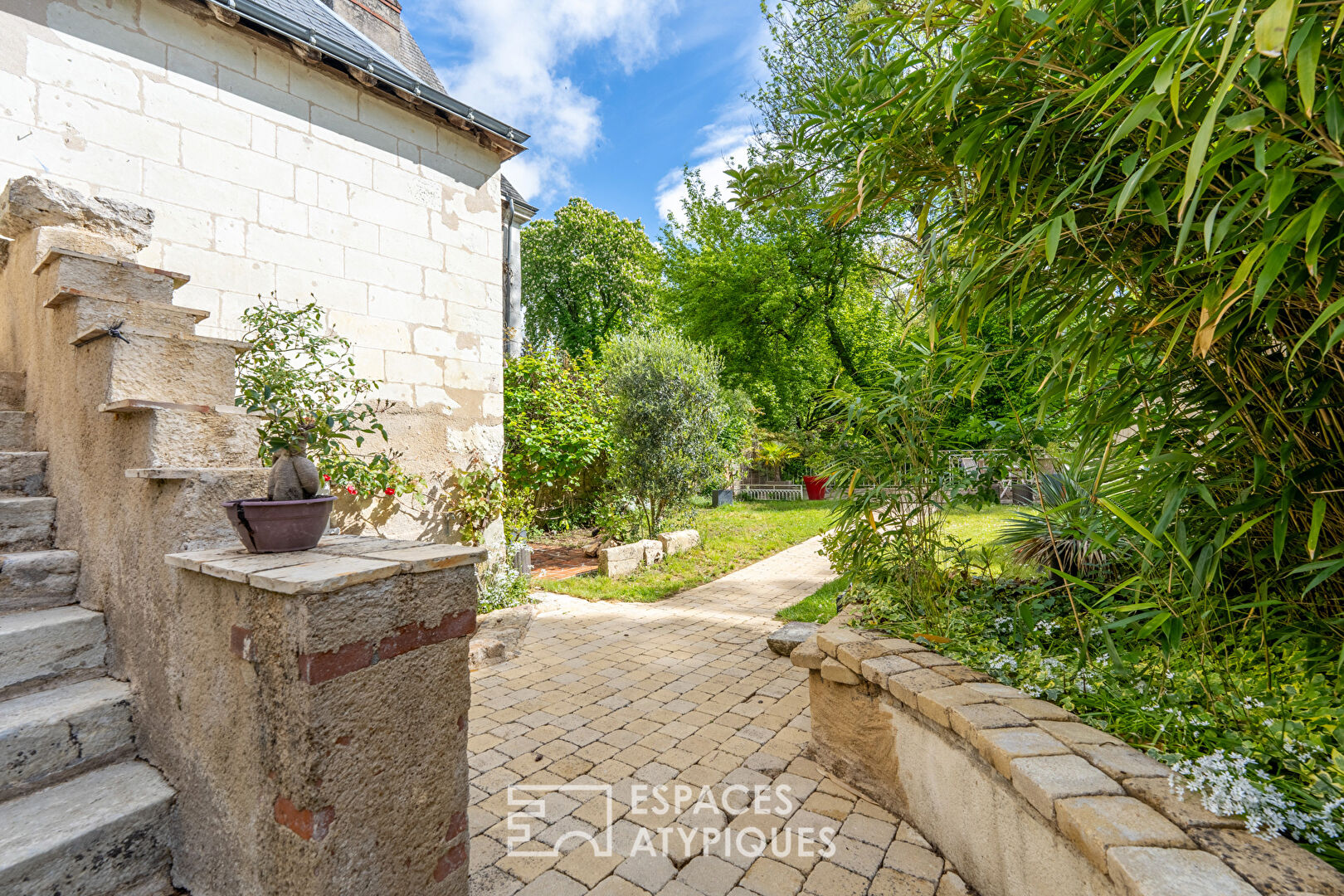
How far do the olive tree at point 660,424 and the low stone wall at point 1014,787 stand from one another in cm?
450

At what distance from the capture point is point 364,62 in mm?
3898

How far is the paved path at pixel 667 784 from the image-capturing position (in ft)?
5.96

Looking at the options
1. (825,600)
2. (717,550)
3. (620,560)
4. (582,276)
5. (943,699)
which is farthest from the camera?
(582,276)

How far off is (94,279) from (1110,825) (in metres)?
3.39

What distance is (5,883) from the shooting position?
119 cm

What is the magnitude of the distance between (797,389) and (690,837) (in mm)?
13954

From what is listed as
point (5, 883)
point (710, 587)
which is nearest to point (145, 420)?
point (5, 883)

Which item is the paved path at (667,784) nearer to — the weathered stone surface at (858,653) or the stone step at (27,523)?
the weathered stone surface at (858,653)

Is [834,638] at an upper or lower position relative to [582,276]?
lower

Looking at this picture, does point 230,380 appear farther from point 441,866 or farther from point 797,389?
point 797,389

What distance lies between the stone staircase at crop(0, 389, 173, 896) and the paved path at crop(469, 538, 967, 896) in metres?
0.93

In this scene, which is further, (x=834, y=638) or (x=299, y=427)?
(x=834, y=638)

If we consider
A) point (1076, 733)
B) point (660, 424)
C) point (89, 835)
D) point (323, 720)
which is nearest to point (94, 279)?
point (89, 835)

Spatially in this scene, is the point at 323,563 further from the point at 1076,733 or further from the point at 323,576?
the point at 1076,733
